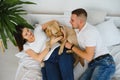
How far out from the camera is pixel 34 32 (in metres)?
2.54

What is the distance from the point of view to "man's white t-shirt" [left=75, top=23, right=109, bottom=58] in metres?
2.18

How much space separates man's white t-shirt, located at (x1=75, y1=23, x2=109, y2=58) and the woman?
198 millimetres

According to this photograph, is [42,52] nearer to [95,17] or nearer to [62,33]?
[62,33]

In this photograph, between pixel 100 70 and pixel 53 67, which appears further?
pixel 53 67

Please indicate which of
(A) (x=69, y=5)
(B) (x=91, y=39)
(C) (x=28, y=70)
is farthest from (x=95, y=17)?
(C) (x=28, y=70)

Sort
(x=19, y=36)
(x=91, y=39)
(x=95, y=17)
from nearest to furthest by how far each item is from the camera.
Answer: (x=91, y=39) → (x=19, y=36) → (x=95, y=17)

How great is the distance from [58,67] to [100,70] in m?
0.42

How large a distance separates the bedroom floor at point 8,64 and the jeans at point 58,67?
0.57m

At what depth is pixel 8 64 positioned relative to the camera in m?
2.89

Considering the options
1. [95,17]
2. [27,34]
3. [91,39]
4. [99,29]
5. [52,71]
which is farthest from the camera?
[95,17]

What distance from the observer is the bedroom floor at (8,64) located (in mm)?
2736

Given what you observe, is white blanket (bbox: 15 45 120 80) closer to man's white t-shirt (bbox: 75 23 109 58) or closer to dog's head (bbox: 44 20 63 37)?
man's white t-shirt (bbox: 75 23 109 58)

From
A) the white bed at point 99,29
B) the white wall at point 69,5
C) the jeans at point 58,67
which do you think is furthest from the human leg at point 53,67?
the white wall at point 69,5

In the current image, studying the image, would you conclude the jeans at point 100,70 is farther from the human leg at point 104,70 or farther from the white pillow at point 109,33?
the white pillow at point 109,33
